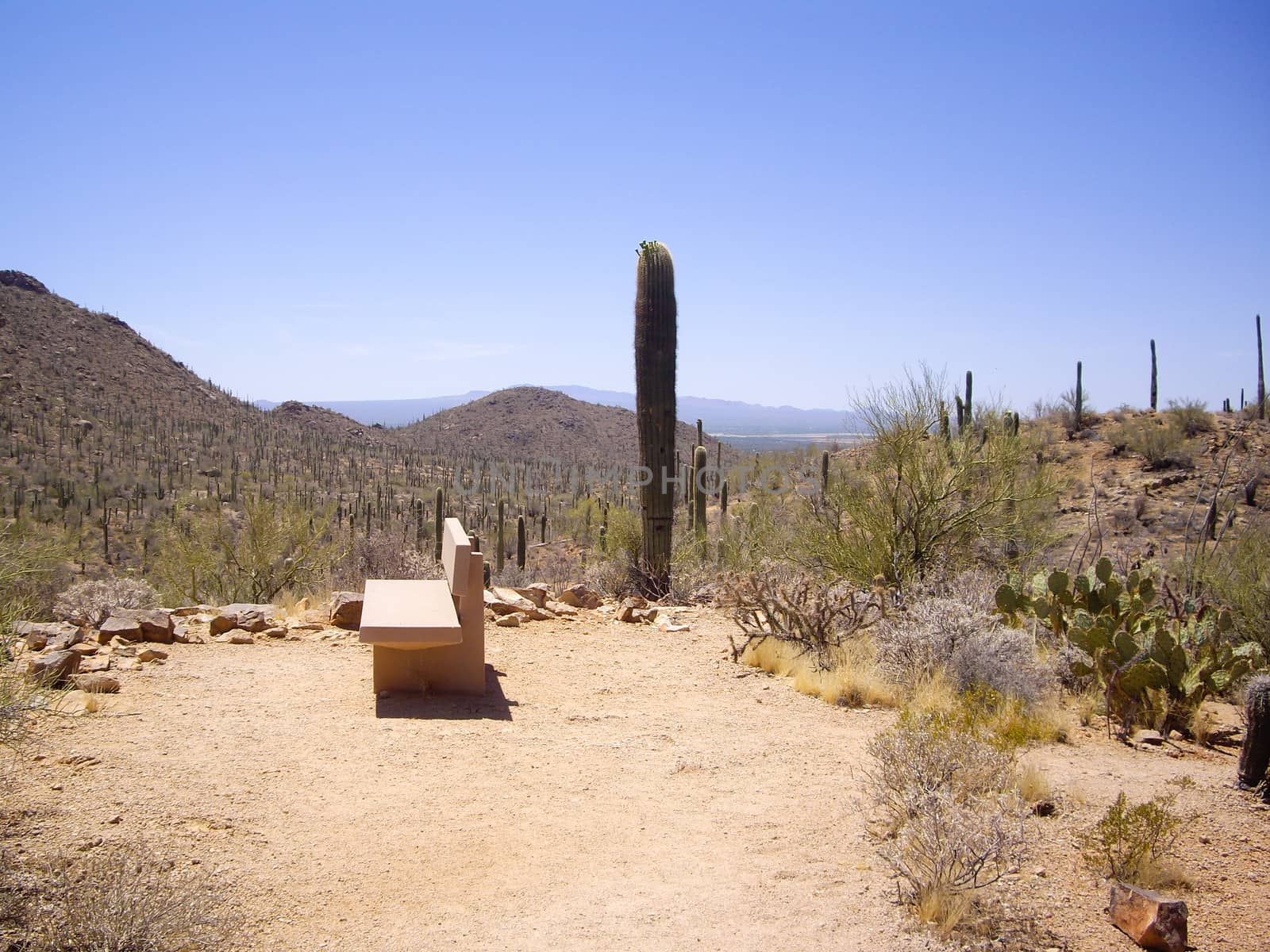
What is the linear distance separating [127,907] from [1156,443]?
28197mm

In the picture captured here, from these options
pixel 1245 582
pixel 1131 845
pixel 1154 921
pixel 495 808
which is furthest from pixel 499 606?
pixel 1245 582

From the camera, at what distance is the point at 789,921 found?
434cm

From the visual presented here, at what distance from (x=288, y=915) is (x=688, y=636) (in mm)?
7276

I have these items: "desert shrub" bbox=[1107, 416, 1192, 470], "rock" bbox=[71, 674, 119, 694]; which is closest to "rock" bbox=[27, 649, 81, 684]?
"rock" bbox=[71, 674, 119, 694]

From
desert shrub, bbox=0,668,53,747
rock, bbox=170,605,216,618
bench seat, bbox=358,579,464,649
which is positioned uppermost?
desert shrub, bbox=0,668,53,747

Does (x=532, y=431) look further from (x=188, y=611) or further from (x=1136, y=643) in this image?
(x=1136, y=643)

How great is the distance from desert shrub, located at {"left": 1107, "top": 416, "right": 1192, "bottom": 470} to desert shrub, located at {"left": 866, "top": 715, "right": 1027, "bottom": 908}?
2380 cm

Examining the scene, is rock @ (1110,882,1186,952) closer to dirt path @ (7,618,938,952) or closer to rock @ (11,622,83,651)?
dirt path @ (7,618,938,952)

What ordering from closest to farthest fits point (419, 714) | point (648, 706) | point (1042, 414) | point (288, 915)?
point (288, 915), point (419, 714), point (648, 706), point (1042, 414)

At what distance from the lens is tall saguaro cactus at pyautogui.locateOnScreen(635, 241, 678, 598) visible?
46.0ft

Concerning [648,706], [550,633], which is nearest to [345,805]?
[648,706]

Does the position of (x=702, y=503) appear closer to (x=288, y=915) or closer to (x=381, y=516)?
(x=288, y=915)

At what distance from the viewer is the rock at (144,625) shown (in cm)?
904

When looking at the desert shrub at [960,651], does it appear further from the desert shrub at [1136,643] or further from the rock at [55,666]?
the rock at [55,666]
